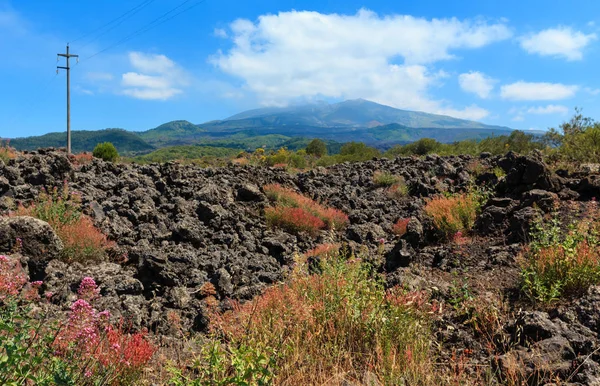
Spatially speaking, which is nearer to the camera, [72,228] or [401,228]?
[72,228]

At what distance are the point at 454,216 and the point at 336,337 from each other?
5.23 m

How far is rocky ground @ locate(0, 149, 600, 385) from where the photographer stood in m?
3.26

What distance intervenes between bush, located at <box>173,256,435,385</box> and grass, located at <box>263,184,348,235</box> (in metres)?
4.82

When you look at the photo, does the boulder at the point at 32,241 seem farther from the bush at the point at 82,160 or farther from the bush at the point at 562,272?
the bush at the point at 82,160

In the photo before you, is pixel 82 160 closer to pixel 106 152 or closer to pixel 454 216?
pixel 106 152

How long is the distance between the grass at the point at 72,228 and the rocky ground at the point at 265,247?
251 mm

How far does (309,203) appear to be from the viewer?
437 inches

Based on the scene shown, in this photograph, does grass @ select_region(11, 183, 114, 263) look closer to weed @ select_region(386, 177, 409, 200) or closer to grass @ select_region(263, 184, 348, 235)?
grass @ select_region(263, 184, 348, 235)

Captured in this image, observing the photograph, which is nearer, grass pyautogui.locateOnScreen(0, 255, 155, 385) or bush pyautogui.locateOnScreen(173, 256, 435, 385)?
grass pyautogui.locateOnScreen(0, 255, 155, 385)

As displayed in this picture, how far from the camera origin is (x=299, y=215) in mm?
9414

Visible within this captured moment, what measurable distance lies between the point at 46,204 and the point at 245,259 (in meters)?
3.66

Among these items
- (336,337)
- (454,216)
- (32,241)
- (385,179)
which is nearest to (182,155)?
(385,179)

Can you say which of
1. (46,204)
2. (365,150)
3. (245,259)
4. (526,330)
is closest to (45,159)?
(46,204)

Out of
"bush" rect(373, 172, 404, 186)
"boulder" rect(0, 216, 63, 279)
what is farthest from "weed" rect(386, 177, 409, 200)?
"boulder" rect(0, 216, 63, 279)
